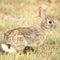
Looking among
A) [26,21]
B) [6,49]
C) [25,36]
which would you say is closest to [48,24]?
[25,36]

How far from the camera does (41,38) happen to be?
759 centimetres

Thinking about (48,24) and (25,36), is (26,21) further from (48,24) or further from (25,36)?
(25,36)

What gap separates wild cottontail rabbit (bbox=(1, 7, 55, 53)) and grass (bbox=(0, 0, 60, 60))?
18cm

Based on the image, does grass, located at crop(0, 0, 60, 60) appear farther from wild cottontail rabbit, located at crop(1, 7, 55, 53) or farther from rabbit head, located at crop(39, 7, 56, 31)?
rabbit head, located at crop(39, 7, 56, 31)

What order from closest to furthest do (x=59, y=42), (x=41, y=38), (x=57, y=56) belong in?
(x=57, y=56) → (x=41, y=38) → (x=59, y=42)

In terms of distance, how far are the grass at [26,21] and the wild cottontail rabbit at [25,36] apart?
0.60 ft

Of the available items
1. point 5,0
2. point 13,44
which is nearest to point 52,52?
point 13,44

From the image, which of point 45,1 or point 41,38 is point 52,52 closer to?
point 41,38

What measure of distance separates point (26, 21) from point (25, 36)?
316cm

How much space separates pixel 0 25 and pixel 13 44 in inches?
86.8

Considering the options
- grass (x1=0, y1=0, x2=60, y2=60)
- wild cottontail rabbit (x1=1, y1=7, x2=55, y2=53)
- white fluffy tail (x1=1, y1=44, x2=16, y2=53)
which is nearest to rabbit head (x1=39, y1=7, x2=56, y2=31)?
wild cottontail rabbit (x1=1, y1=7, x2=55, y2=53)

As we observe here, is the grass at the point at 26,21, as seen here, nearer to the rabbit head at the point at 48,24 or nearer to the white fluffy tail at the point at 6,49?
the white fluffy tail at the point at 6,49

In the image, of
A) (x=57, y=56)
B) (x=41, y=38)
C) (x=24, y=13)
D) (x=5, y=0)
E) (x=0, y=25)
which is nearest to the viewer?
(x=57, y=56)

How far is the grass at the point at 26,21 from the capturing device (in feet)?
22.7
